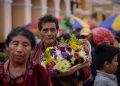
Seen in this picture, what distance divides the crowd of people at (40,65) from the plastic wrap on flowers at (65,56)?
7 centimetres

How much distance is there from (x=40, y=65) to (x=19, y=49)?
254mm

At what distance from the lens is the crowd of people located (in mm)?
3227

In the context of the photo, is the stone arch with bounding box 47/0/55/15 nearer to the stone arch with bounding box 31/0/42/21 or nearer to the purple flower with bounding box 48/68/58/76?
the stone arch with bounding box 31/0/42/21

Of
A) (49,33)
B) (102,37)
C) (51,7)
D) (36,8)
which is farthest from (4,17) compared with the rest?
(49,33)

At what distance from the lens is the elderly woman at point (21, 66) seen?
320cm

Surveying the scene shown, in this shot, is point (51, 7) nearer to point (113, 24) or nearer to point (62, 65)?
point (113, 24)

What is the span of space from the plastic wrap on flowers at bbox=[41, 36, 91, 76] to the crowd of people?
2.7 inches

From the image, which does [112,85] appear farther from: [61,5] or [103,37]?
[61,5]

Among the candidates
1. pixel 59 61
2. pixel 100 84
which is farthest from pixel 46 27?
pixel 100 84

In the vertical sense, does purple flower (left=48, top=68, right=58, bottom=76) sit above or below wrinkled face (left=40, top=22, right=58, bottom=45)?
below

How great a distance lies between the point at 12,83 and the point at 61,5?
2478cm

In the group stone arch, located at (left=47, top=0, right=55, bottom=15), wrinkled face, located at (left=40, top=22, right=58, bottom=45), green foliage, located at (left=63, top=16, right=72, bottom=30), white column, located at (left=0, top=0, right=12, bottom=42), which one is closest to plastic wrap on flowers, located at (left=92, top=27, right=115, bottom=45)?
wrinkled face, located at (left=40, top=22, right=58, bottom=45)

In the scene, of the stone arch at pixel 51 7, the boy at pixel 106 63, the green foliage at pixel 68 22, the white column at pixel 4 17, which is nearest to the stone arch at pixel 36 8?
the stone arch at pixel 51 7

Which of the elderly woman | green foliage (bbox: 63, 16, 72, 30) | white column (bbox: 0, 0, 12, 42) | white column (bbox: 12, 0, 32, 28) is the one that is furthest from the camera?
white column (bbox: 12, 0, 32, 28)
